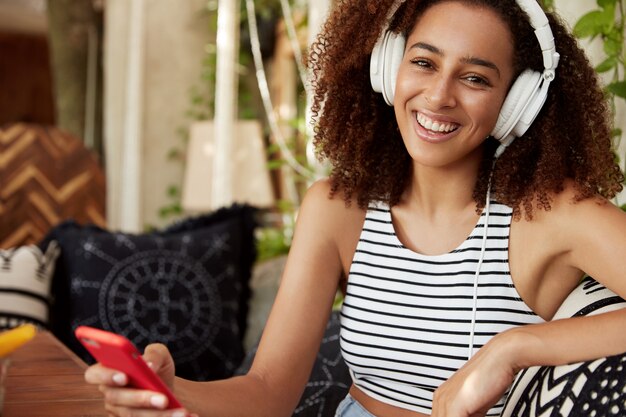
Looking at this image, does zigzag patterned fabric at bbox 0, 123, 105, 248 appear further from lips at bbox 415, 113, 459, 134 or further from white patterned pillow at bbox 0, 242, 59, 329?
lips at bbox 415, 113, 459, 134

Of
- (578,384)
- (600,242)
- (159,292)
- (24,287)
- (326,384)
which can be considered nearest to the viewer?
(578,384)

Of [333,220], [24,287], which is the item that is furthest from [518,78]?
[24,287]

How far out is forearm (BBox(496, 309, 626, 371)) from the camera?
109 cm

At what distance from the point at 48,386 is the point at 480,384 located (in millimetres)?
645

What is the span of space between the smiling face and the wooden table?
637 mm

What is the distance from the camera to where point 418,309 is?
142 cm

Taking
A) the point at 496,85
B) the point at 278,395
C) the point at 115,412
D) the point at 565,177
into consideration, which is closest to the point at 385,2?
the point at 496,85

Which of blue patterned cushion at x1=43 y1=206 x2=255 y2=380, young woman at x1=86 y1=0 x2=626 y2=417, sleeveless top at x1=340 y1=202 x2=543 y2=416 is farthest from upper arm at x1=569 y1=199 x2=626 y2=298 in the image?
blue patterned cushion at x1=43 y1=206 x2=255 y2=380

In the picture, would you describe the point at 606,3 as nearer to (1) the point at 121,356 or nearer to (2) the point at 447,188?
(2) the point at 447,188

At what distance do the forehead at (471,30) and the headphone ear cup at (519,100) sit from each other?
0.05m

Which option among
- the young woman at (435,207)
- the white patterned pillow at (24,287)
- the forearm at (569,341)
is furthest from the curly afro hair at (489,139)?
the white patterned pillow at (24,287)

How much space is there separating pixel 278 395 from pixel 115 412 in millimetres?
426

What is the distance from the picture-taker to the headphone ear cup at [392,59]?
4.58ft

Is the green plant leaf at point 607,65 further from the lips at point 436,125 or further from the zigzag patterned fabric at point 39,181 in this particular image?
the zigzag patterned fabric at point 39,181
